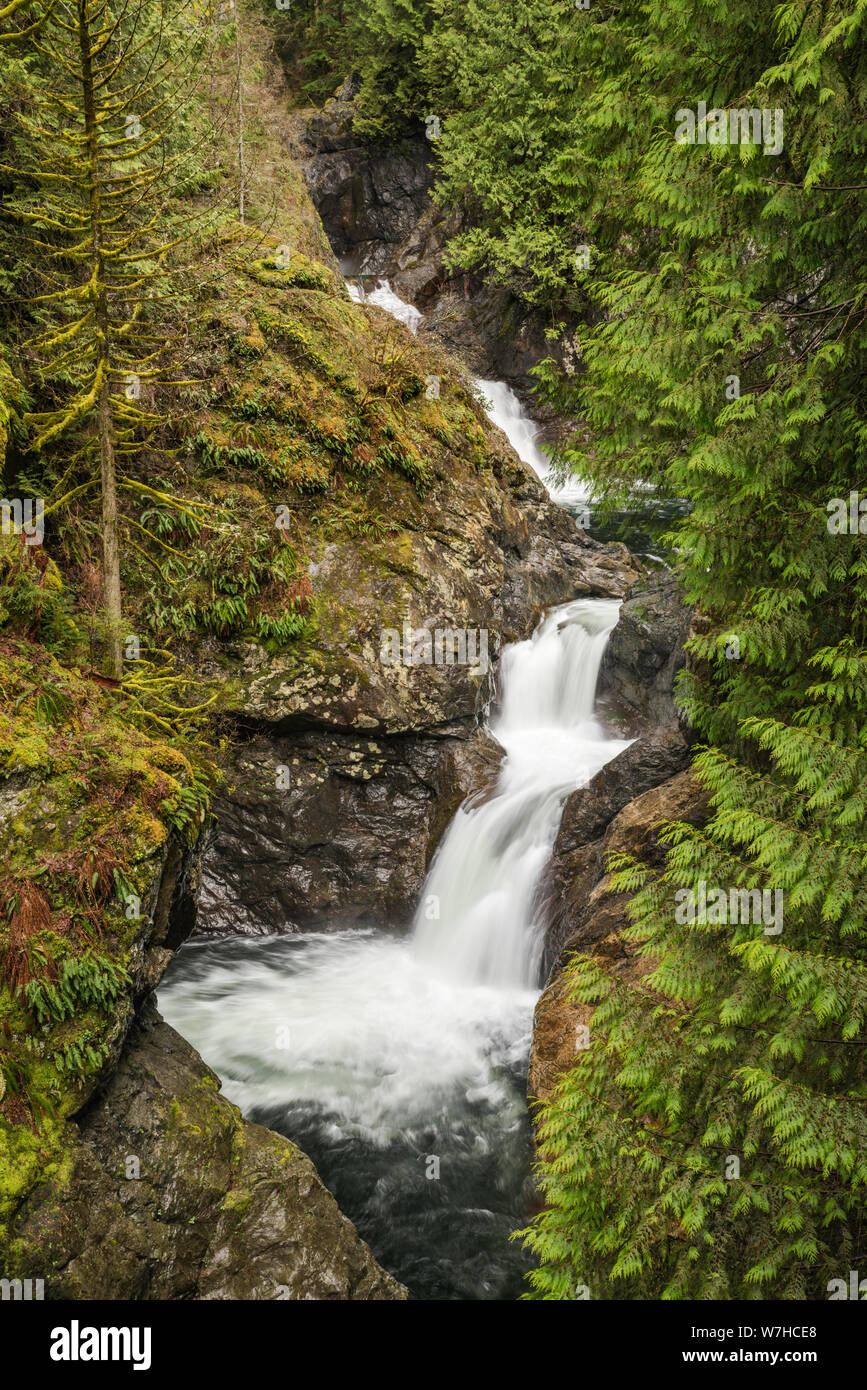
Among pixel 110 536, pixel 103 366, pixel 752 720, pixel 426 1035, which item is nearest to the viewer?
pixel 752 720

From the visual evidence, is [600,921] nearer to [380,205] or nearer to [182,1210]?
Result: [182,1210]

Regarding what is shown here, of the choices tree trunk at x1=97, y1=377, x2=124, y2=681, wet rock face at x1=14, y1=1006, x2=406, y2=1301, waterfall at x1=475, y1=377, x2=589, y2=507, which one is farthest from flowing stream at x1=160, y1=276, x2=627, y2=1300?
waterfall at x1=475, y1=377, x2=589, y2=507

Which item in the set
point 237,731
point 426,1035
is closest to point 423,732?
point 237,731

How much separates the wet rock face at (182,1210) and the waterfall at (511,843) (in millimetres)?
4346

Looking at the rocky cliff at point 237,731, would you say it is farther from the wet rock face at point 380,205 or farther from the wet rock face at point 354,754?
the wet rock face at point 380,205

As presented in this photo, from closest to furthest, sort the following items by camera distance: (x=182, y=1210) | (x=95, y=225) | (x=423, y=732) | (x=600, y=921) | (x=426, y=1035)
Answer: (x=182, y=1210)
(x=95, y=225)
(x=600, y=921)
(x=426, y=1035)
(x=423, y=732)

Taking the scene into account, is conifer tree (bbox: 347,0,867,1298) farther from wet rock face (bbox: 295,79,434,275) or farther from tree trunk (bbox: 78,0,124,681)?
wet rock face (bbox: 295,79,434,275)

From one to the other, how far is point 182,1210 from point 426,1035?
4.36 meters

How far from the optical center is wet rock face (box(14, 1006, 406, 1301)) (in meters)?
4.52

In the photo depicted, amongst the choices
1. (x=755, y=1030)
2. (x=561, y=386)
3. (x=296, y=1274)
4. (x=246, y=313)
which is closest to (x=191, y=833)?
(x=296, y=1274)

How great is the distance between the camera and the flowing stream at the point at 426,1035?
7070 millimetres

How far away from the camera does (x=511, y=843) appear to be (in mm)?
10250

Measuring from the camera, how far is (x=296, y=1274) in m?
5.12

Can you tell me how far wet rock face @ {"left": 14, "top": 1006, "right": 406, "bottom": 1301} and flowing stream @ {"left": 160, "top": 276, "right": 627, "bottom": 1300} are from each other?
168 cm
